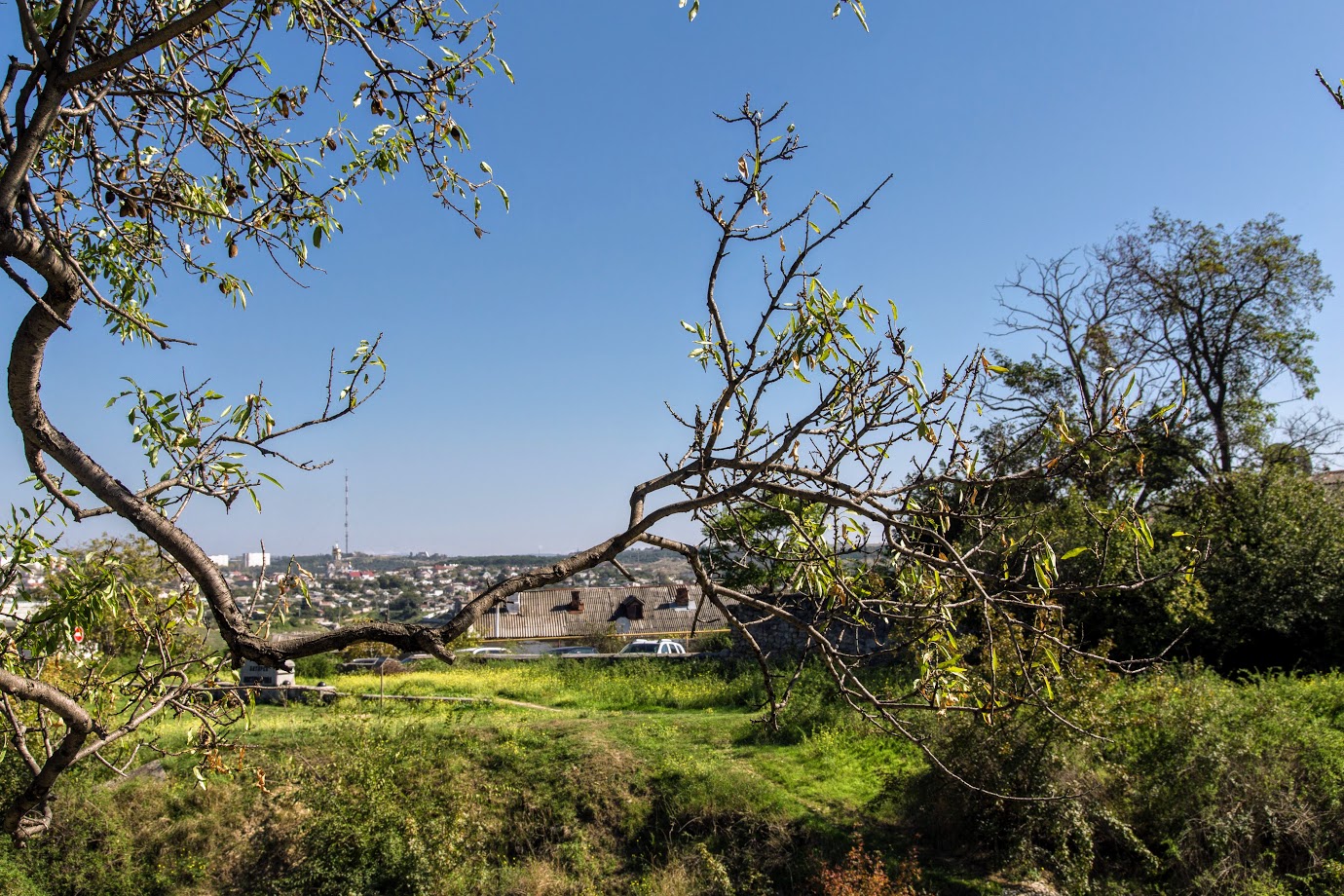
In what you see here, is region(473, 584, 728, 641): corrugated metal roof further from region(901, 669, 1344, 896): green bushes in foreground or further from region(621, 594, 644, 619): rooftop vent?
region(901, 669, 1344, 896): green bushes in foreground

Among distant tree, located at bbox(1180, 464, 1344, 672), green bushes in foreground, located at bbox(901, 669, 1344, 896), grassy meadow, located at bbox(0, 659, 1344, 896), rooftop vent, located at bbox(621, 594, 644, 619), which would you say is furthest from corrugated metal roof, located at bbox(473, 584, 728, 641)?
green bushes in foreground, located at bbox(901, 669, 1344, 896)

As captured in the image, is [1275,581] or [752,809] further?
[1275,581]

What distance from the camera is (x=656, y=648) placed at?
2109cm

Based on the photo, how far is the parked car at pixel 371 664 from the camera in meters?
20.7

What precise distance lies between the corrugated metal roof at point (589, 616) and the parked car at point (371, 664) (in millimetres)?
6762

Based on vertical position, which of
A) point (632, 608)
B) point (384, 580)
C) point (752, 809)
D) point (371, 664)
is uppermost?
point (384, 580)

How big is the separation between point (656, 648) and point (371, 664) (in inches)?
280

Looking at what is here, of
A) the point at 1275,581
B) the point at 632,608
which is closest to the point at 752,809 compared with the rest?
the point at 1275,581

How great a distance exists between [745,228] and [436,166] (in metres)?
1.56

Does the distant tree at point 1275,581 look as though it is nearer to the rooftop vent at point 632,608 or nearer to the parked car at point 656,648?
the parked car at point 656,648

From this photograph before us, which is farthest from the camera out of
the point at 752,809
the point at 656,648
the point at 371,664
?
the point at 371,664

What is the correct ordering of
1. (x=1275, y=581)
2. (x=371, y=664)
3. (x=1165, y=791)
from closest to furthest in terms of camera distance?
(x=1165, y=791), (x=1275, y=581), (x=371, y=664)

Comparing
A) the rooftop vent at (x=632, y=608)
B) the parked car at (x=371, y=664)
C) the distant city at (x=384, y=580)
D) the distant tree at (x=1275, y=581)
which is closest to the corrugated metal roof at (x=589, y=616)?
the rooftop vent at (x=632, y=608)

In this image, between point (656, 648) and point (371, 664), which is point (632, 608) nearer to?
point (656, 648)
